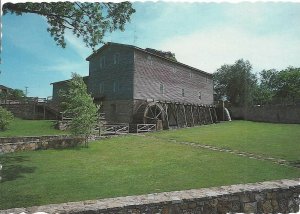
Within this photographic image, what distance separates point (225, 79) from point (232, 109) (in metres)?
10.5

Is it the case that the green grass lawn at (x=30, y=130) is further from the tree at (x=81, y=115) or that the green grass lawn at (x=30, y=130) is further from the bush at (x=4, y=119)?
the tree at (x=81, y=115)

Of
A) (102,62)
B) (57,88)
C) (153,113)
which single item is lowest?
(153,113)

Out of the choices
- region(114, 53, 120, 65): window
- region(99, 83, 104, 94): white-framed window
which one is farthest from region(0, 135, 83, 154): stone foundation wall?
region(99, 83, 104, 94): white-framed window

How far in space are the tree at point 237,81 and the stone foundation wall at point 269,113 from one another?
7718 millimetres

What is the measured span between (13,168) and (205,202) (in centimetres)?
817

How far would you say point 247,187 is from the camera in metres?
7.15

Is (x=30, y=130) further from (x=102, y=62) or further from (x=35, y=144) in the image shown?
(x=102, y=62)

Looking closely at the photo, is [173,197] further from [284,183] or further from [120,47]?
[120,47]

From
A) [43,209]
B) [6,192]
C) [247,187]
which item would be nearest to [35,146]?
[6,192]

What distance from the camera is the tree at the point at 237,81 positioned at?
1816 inches

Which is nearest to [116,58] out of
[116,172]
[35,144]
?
[35,144]

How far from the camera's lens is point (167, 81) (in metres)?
33.0

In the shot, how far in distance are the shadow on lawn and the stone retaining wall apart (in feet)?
16.7

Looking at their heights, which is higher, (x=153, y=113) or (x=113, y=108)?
(x=113, y=108)
